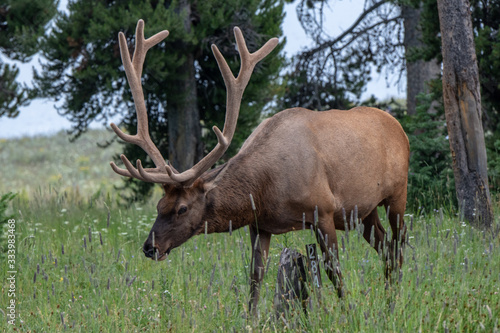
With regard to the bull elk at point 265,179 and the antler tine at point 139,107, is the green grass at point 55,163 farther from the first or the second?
the bull elk at point 265,179

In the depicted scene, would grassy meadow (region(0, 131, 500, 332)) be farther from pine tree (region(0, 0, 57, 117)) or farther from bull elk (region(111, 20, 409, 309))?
pine tree (region(0, 0, 57, 117))

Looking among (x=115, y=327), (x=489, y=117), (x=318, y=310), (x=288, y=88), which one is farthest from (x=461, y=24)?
(x=288, y=88)

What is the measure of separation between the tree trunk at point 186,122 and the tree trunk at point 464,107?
480cm

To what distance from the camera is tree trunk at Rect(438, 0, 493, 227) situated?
6.79 meters

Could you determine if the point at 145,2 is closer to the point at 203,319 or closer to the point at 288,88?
the point at 288,88

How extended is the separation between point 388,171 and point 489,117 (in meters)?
4.63

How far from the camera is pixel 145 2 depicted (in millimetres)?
10211

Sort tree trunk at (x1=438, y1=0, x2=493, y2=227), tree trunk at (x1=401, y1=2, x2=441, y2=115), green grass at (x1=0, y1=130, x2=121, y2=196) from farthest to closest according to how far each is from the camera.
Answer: green grass at (x1=0, y1=130, x2=121, y2=196), tree trunk at (x1=401, y1=2, x2=441, y2=115), tree trunk at (x1=438, y1=0, x2=493, y2=227)

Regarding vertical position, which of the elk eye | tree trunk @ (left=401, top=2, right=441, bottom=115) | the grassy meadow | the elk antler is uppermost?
tree trunk @ (left=401, top=2, right=441, bottom=115)

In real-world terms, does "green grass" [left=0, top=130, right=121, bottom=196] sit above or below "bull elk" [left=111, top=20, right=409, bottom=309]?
above

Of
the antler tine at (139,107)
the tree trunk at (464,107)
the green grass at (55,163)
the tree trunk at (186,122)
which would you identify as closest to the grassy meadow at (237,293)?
the tree trunk at (464,107)

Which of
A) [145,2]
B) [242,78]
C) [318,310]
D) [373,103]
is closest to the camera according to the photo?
[318,310]

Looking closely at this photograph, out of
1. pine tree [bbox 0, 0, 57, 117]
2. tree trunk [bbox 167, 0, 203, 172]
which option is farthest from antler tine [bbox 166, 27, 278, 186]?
pine tree [bbox 0, 0, 57, 117]

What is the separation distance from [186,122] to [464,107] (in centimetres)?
512
